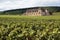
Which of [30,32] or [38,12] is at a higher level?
[30,32]

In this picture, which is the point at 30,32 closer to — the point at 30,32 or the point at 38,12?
the point at 30,32

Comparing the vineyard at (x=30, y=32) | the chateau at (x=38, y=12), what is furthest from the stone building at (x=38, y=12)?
the vineyard at (x=30, y=32)

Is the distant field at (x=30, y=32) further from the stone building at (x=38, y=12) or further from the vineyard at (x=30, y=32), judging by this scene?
the stone building at (x=38, y=12)

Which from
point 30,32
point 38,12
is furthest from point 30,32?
point 38,12

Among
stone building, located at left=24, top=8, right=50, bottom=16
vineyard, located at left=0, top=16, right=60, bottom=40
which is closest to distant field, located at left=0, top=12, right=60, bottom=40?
vineyard, located at left=0, top=16, right=60, bottom=40

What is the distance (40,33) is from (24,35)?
87cm

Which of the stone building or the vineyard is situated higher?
the vineyard

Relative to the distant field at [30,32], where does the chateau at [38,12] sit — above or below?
below

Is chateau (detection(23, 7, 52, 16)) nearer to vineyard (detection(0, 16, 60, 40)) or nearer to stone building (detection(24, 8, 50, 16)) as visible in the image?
stone building (detection(24, 8, 50, 16))

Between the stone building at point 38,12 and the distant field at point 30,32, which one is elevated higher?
the distant field at point 30,32

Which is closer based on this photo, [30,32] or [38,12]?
[30,32]

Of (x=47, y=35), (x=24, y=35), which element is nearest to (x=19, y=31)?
(x=24, y=35)

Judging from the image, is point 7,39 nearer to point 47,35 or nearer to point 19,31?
point 19,31

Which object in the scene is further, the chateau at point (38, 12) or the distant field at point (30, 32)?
the chateau at point (38, 12)
